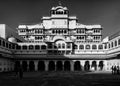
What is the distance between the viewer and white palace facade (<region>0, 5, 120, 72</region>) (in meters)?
88.8

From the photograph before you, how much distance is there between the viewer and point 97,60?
92.4 metres

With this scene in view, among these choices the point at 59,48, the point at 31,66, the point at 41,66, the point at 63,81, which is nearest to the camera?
the point at 63,81

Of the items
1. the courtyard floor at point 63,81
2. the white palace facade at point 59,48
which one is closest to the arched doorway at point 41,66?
the white palace facade at point 59,48

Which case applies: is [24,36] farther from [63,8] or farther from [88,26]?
[88,26]

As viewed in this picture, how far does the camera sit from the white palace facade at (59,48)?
88812 mm

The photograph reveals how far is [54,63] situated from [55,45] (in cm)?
928

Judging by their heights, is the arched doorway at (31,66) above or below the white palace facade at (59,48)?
below

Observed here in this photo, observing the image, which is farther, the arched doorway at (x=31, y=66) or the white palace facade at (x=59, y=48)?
the arched doorway at (x=31, y=66)

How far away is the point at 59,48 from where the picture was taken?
97.6 metres

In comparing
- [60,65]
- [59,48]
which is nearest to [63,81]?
[59,48]

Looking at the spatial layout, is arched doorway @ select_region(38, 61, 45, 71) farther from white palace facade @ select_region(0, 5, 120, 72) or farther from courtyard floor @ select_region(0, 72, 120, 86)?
courtyard floor @ select_region(0, 72, 120, 86)

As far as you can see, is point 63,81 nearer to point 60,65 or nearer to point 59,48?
point 59,48

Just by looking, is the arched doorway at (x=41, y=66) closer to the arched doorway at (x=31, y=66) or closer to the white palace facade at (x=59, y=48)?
the white palace facade at (x=59, y=48)

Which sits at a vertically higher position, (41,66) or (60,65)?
(60,65)
